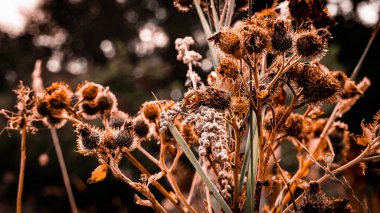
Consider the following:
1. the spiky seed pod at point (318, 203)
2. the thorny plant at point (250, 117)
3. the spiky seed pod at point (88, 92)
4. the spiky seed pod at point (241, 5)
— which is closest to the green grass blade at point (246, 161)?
the thorny plant at point (250, 117)

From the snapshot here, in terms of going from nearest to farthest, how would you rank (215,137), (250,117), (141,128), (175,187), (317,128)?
(215,137) < (250,117) < (175,187) < (141,128) < (317,128)

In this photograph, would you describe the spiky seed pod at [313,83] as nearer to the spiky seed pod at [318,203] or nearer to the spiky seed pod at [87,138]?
the spiky seed pod at [318,203]

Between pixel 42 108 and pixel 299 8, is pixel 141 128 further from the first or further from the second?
pixel 299 8

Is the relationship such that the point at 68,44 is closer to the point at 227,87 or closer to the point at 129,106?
the point at 129,106

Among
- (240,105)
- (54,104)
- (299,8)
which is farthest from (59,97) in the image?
(299,8)

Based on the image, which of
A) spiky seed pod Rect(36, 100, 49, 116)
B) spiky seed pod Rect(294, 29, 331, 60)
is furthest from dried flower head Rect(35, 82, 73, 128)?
spiky seed pod Rect(294, 29, 331, 60)

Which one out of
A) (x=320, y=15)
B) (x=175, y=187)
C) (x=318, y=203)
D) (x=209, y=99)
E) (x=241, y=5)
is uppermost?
(x=241, y=5)
